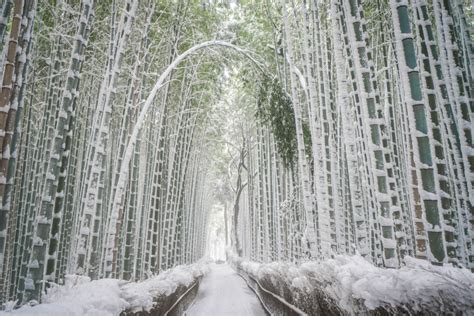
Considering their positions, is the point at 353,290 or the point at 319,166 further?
the point at 319,166

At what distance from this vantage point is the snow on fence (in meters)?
1.41

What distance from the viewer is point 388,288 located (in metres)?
1.75

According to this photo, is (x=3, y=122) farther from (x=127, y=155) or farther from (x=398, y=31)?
(x=398, y=31)

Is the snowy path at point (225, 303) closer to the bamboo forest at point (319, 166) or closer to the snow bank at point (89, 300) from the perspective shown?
the bamboo forest at point (319, 166)

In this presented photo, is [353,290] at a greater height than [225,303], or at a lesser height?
greater

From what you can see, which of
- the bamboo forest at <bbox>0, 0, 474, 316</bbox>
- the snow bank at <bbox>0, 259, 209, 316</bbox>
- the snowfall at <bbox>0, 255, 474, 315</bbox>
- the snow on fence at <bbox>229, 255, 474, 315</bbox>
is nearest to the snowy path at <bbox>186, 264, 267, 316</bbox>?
the bamboo forest at <bbox>0, 0, 474, 316</bbox>

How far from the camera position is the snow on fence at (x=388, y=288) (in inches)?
55.4

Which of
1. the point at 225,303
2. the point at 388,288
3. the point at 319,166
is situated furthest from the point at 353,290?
the point at 225,303

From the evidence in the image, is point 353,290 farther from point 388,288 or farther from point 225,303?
point 225,303

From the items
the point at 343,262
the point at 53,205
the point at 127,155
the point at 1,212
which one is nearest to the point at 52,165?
the point at 53,205

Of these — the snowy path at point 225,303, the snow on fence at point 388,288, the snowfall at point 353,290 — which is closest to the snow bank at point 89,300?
the snowfall at point 353,290

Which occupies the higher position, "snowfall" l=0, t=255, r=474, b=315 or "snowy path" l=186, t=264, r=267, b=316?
"snowfall" l=0, t=255, r=474, b=315

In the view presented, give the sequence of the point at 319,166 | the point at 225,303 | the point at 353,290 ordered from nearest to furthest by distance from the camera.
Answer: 1. the point at 353,290
2. the point at 319,166
3. the point at 225,303

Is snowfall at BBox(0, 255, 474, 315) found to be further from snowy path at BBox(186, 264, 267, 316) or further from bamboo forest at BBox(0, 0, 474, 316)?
snowy path at BBox(186, 264, 267, 316)
